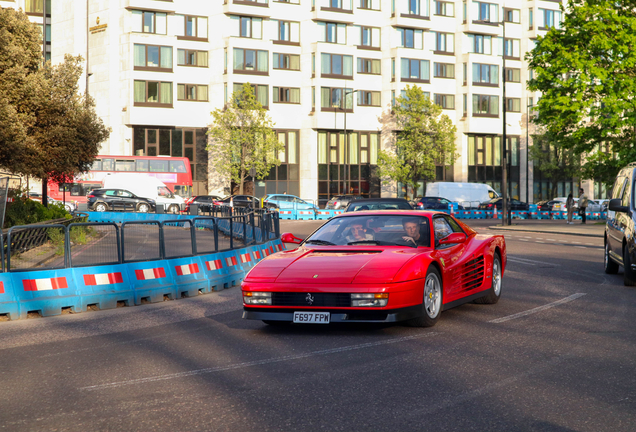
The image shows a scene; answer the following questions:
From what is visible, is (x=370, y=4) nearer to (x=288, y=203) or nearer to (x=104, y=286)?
(x=288, y=203)

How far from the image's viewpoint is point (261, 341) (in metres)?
8.09

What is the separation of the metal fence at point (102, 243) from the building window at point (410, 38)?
6153 centimetres

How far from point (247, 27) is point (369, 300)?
6121 cm

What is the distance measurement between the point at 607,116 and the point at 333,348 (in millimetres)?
31631

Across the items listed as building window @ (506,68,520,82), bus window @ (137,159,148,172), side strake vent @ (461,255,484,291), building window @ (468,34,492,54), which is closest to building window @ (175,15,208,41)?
bus window @ (137,159,148,172)

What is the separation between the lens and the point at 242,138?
63.1m

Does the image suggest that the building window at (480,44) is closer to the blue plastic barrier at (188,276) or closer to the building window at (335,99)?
the building window at (335,99)

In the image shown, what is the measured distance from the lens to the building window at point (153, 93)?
6350cm

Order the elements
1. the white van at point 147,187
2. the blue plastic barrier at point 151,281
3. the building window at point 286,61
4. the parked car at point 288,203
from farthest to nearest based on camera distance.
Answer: the building window at point 286,61 < the white van at point 147,187 < the parked car at point 288,203 < the blue plastic barrier at point 151,281

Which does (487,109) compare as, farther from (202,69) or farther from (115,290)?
(115,290)

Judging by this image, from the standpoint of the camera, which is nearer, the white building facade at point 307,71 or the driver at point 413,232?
the driver at point 413,232

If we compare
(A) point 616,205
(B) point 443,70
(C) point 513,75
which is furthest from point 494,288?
(C) point 513,75

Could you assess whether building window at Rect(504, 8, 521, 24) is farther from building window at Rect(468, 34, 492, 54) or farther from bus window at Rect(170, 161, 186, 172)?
bus window at Rect(170, 161, 186, 172)

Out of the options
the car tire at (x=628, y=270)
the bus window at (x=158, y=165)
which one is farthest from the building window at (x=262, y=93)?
the car tire at (x=628, y=270)
